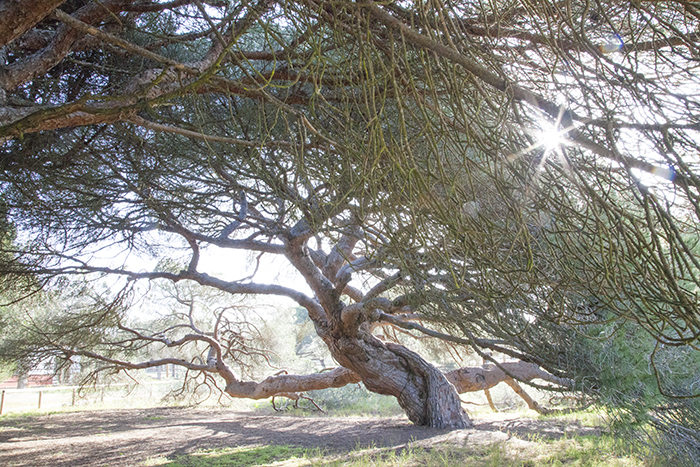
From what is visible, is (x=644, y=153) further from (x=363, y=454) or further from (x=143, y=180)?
(x=363, y=454)

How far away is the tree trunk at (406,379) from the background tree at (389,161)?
0.11 feet

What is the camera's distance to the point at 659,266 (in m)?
1.07

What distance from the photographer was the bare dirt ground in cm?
512

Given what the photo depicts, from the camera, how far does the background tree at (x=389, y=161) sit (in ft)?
4.02

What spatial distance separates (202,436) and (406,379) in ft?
11.3

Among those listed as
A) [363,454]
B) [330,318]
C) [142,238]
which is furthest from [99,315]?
[363,454]

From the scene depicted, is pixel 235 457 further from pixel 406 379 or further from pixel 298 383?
pixel 406 379

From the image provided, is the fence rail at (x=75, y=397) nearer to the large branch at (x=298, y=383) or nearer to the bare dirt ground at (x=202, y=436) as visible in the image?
the bare dirt ground at (x=202, y=436)

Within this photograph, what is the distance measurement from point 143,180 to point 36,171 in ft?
2.51

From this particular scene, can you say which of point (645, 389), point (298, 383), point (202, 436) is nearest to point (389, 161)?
point (645, 389)

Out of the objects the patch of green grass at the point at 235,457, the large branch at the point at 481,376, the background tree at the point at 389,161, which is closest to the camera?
the background tree at the point at 389,161

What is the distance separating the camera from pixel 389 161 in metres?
1.54

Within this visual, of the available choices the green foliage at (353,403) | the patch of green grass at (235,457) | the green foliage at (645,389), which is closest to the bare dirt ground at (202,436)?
the patch of green grass at (235,457)

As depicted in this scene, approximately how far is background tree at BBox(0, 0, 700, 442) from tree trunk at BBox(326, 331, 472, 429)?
3cm
